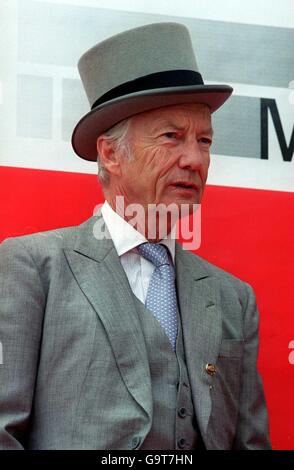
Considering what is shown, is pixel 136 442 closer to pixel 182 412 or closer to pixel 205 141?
pixel 182 412

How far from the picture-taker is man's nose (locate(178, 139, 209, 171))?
224cm

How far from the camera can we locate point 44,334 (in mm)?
2105

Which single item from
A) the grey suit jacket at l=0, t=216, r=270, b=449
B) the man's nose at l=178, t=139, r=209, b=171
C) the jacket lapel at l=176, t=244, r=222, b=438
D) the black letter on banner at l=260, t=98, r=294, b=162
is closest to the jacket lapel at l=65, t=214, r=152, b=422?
the grey suit jacket at l=0, t=216, r=270, b=449

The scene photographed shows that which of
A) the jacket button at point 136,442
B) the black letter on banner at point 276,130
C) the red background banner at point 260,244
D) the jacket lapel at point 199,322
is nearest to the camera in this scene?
the jacket button at point 136,442

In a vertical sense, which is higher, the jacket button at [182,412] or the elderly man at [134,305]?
the elderly man at [134,305]

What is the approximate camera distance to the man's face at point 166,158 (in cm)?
225

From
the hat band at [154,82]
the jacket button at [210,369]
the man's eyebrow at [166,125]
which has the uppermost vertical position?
the hat band at [154,82]

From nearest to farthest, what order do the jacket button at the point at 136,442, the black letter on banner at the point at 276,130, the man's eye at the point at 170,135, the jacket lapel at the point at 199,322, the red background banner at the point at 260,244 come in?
the jacket button at the point at 136,442, the jacket lapel at the point at 199,322, the man's eye at the point at 170,135, the red background banner at the point at 260,244, the black letter on banner at the point at 276,130

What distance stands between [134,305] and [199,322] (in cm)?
17

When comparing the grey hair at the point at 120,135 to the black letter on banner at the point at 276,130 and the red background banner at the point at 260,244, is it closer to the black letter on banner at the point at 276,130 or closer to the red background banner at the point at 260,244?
the red background banner at the point at 260,244

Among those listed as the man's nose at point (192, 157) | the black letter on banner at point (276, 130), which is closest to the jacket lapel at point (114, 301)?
the man's nose at point (192, 157)

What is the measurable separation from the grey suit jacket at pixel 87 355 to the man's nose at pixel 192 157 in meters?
0.25

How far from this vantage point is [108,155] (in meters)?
→ 2.31

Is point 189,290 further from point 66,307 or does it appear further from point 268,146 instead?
point 268,146
